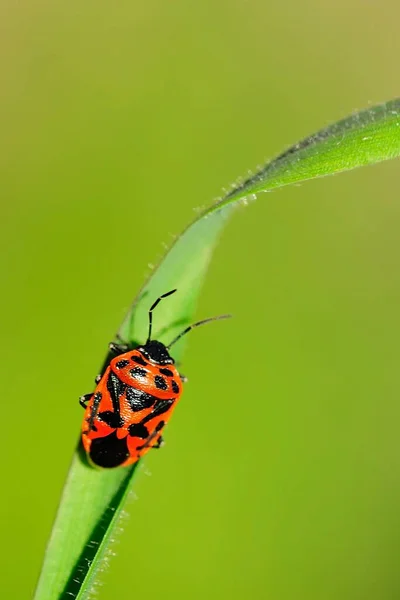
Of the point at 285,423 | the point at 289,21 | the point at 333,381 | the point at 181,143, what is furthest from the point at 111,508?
the point at 289,21

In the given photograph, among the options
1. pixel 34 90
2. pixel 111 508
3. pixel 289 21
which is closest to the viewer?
pixel 111 508

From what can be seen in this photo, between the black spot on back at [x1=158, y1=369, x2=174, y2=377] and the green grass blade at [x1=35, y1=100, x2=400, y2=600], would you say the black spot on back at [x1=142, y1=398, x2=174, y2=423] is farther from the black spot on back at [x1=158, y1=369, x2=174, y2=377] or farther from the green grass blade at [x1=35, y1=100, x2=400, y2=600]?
the green grass blade at [x1=35, y1=100, x2=400, y2=600]

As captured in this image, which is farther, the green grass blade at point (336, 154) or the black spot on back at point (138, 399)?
the black spot on back at point (138, 399)

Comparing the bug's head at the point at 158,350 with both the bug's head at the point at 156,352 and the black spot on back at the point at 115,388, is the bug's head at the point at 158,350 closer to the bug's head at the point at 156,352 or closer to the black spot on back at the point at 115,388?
the bug's head at the point at 156,352

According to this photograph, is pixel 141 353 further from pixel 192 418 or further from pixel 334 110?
pixel 334 110

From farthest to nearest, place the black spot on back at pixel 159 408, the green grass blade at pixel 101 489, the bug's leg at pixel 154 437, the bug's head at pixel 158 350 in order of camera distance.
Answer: the black spot on back at pixel 159 408 → the bug's leg at pixel 154 437 → the bug's head at pixel 158 350 → the green grass blade at pixel 101 489

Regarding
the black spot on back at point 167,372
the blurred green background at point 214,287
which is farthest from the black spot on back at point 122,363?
the blurred green background at point 214,287

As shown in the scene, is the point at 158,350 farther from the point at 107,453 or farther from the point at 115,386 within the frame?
the point at 107,453
